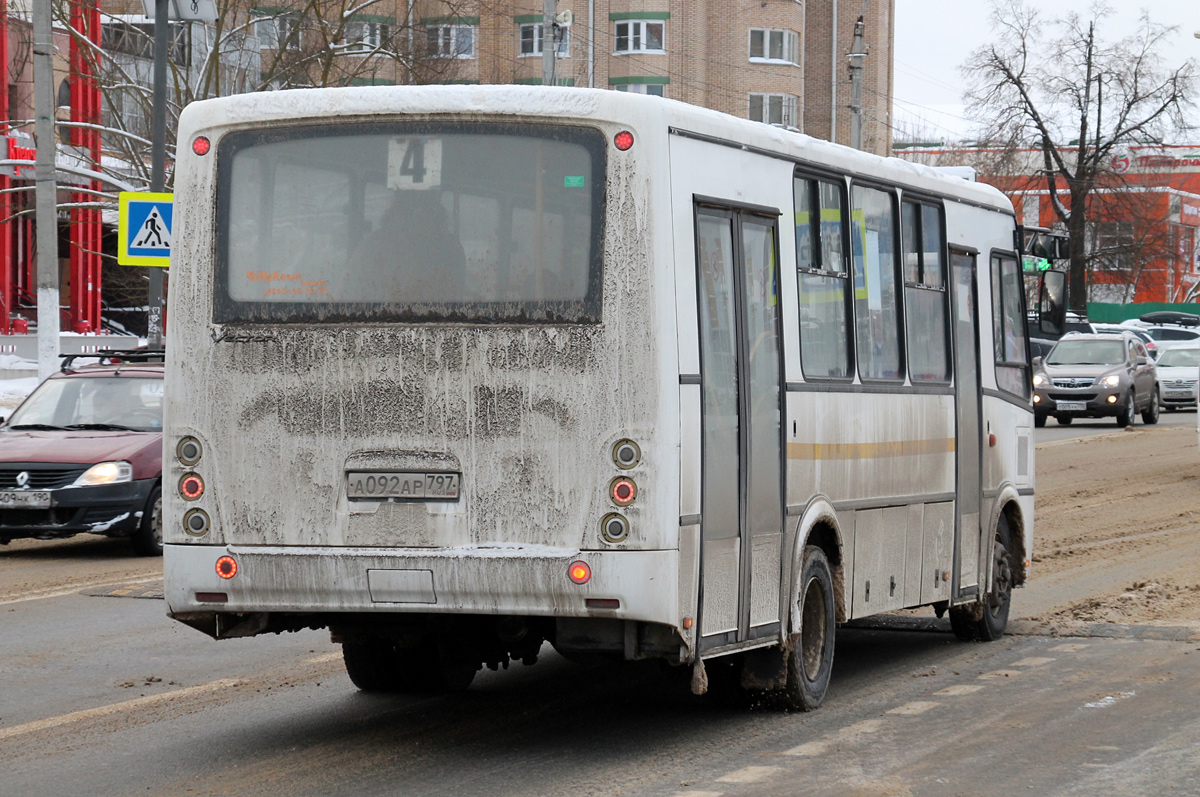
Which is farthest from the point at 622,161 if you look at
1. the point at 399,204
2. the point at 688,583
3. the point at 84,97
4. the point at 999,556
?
the point at 84,97

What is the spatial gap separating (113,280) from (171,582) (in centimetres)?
5149

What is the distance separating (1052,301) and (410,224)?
667 centimetres

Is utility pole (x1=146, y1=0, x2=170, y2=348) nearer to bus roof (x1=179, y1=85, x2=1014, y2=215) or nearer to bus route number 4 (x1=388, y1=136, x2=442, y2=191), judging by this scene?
bus roof (x1=179, y1=85, x2=1014, y2=215)

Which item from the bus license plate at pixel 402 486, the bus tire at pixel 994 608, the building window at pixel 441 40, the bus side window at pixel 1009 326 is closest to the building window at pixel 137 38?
the building window at pixel 441 40

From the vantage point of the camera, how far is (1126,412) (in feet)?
117

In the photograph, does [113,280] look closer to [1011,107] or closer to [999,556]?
[1011,107]

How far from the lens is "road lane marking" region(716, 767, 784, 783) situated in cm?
687

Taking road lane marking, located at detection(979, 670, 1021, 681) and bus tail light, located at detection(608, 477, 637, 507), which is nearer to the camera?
bus tail light, located at detection(608, 477, 637, 507)

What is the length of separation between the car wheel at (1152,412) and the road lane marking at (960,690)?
95.7ft

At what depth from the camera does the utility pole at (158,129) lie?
21484 mm

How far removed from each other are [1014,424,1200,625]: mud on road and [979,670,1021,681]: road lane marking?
209 centimetres

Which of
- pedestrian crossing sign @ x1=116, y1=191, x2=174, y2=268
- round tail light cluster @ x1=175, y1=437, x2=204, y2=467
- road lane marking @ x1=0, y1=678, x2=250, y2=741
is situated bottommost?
road lane marking @ x1=0, y1=678, x2=250, y2=741

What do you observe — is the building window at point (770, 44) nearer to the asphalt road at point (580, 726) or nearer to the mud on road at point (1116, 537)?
the mud on road at point (1116, 537)

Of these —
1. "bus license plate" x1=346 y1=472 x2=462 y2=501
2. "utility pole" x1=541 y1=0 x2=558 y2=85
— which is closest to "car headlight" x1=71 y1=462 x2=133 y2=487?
"bus license plate" x1=346 y1=472 x2=462 y2=501
